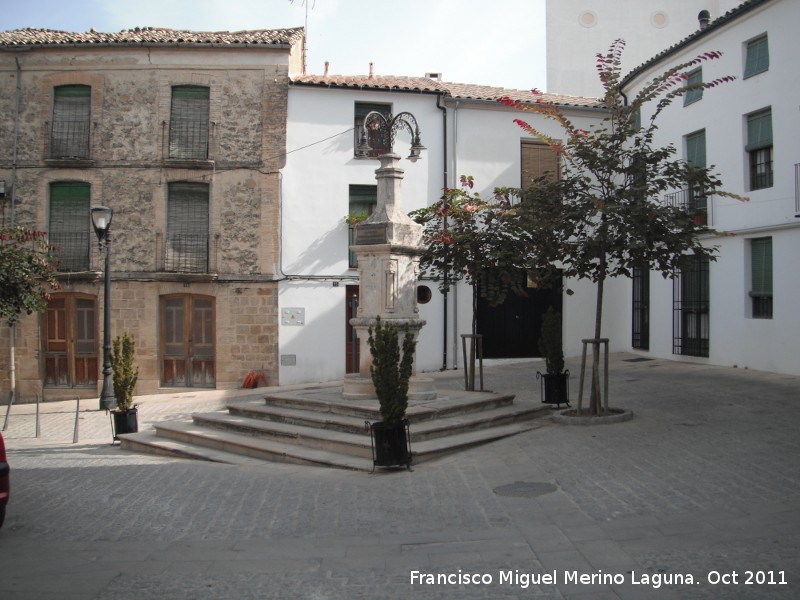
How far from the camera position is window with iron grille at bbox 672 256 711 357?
1811 centimetres

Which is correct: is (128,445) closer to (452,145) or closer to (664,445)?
(664,445)

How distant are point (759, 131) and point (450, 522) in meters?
13.2

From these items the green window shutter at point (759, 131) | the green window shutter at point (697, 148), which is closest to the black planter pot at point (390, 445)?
the green window shutter at point (759, 131)

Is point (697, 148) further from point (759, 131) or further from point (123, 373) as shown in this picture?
point (123, 373)

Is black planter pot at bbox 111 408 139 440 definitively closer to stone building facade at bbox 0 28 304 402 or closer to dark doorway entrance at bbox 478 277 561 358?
stone building facade at bbox 0 28 304 402

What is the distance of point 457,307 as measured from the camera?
20.3 m

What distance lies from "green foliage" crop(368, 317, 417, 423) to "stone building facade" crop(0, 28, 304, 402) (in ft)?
36.3

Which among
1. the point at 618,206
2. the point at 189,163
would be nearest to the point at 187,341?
the point at 189,163

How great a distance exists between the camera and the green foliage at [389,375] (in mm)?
8609

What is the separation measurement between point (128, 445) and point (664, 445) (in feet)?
24.7

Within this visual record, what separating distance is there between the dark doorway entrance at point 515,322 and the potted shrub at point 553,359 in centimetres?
828

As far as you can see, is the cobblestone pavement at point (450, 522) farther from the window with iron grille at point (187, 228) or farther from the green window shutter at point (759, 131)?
the window with iron grille at point (187, 228)

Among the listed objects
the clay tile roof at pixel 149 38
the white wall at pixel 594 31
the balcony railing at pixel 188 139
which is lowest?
the balcony railing at pixel 188 139

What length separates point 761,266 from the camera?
16531 millimetres
